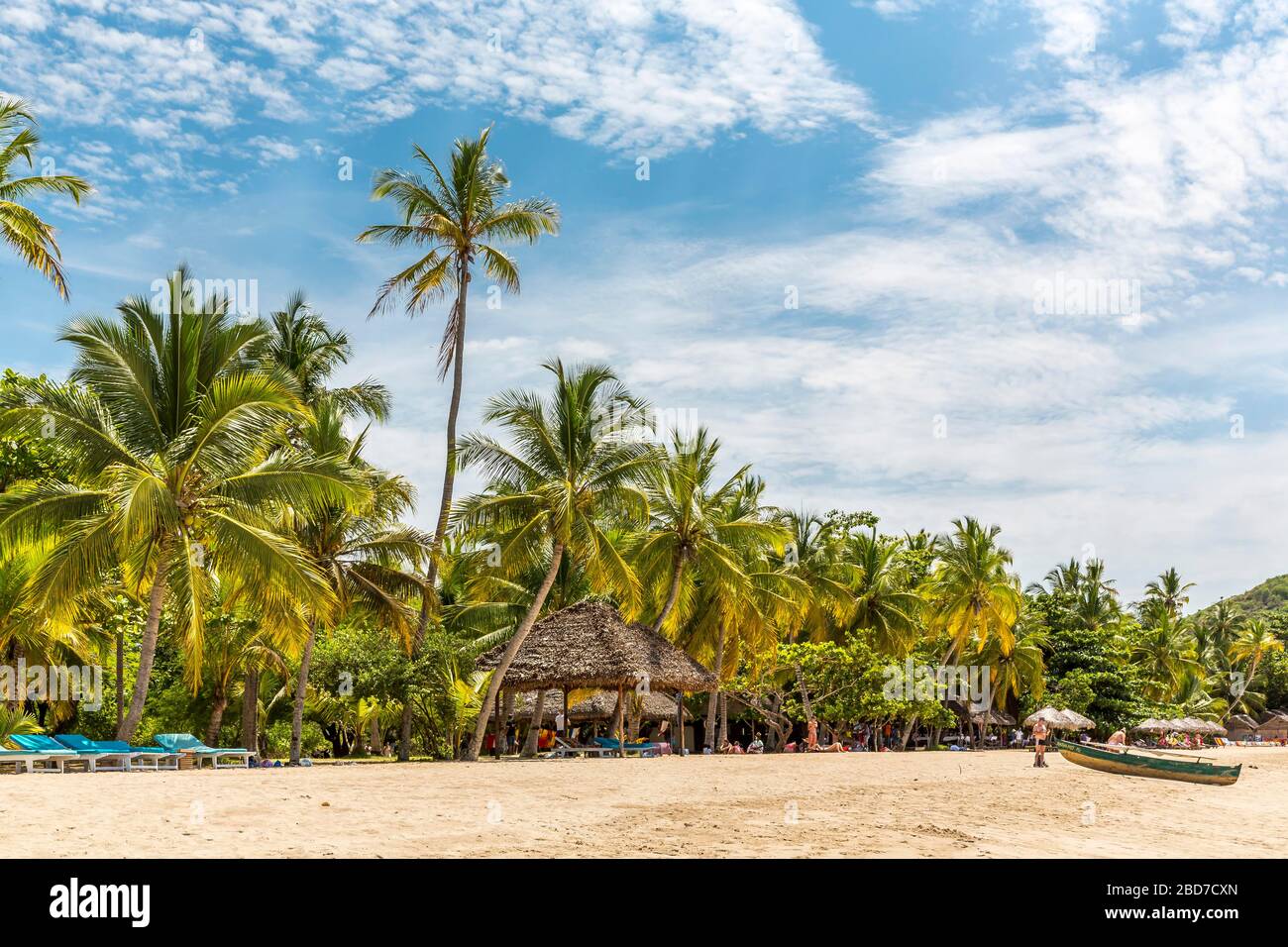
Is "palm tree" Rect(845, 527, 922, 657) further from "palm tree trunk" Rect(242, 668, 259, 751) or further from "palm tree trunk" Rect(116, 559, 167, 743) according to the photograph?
"palm tree trunk" Rect(116, 559, 167, 743)

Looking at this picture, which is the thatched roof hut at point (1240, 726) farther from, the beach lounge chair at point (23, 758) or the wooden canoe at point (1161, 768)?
the beach lounge chair at point (23, 758)

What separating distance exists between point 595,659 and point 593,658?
0.08 meters

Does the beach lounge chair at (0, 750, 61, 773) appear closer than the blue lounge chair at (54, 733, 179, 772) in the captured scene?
Yes

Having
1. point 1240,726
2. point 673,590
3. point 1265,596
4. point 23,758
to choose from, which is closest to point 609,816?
point 23,758

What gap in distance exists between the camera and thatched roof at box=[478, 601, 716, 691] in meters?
27.4

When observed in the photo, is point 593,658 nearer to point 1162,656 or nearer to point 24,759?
point 24,759

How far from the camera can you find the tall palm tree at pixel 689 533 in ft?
102

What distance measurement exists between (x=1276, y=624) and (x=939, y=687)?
65.2 meters

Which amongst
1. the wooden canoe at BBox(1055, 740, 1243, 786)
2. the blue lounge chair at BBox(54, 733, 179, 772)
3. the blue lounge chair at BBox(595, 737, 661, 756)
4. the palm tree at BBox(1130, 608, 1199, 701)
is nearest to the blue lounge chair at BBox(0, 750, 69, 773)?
the blue lounge chair at BBox(54, 733, 179, 772)

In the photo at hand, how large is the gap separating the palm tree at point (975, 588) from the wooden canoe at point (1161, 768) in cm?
2010

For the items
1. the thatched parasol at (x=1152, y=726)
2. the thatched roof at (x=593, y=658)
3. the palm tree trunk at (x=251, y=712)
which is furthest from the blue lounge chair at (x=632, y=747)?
the thatched parasol at (x=1152, y=726)

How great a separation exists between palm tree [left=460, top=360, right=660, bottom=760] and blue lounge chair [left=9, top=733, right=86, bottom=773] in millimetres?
9578
